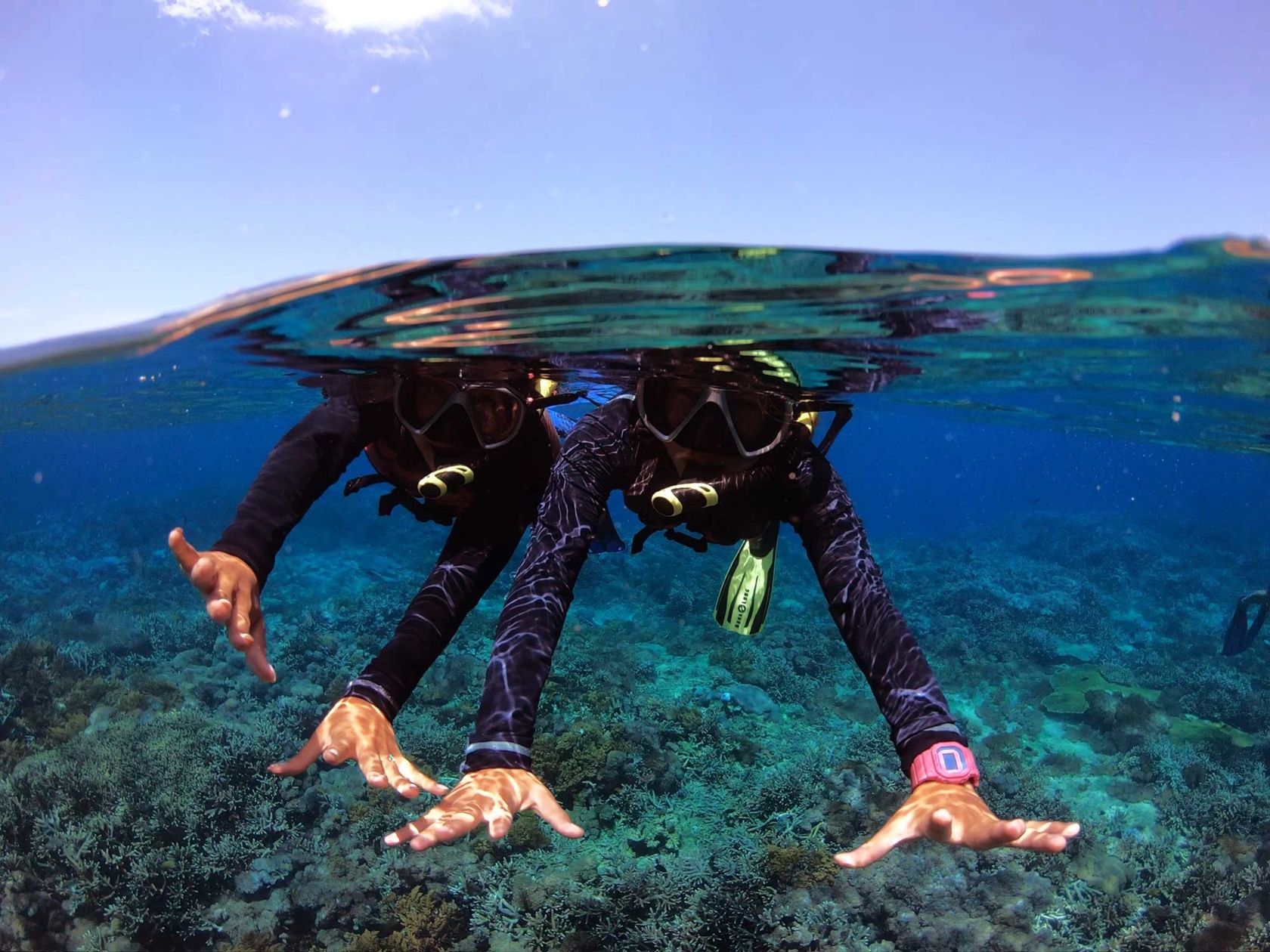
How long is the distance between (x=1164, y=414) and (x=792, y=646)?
1036 centimetres

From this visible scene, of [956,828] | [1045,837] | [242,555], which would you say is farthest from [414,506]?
[1045,837]

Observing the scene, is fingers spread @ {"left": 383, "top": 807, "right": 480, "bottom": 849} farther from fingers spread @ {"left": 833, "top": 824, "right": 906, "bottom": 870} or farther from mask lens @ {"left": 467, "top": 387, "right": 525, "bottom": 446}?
mask lens @ {"left": 467, "top": 387, "right": 525, "bottom": 446}

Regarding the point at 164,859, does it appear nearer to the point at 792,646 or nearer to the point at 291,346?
the point at 291,346

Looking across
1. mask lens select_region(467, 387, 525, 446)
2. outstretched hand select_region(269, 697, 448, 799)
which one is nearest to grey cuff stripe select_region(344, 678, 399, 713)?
outstretched hand select_region(269, 697, 448, 799)

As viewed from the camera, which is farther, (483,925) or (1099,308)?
(1099,308)

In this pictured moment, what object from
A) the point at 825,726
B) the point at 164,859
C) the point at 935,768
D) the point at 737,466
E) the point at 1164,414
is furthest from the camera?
the point at 1164,414

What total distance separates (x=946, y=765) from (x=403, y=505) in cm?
421

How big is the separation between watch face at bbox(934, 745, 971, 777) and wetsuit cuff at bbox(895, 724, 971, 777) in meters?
0.05

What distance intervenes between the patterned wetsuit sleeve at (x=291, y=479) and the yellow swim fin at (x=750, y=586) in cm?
313

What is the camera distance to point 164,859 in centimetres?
700

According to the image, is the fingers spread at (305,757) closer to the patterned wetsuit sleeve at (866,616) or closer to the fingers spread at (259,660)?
the fingers spread at (259,660)

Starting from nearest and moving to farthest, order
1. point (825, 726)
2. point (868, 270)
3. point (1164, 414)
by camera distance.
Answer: point (868, 270) < point (825, 726) < point (1164, 414)

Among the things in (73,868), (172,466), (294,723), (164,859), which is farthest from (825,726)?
(172,466)

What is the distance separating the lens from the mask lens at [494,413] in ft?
17.9
